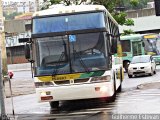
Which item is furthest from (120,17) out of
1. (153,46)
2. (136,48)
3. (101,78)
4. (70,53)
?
(101,78)

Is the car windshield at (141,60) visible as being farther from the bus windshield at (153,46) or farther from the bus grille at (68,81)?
the bus grille at (68,81)

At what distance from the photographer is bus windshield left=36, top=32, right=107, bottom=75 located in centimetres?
1614

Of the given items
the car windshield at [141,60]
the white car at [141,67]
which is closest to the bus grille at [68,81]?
the white car at [141,67]

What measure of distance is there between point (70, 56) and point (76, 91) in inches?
46.7

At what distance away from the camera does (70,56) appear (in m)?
16.2

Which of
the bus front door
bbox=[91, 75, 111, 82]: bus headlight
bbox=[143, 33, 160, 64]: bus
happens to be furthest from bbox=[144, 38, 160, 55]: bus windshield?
bbox=[91, 75, 111, 82]: bus headlight

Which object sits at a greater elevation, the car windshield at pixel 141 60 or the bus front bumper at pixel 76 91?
the bus front bumper at pixel 76 91

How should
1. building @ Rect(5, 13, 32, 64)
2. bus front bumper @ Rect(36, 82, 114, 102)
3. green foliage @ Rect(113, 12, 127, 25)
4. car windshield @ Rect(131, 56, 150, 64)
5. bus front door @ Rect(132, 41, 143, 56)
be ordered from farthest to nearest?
1. building @ Rect(5, 13, 32, 64)
2. green foliage @ Rect(113, 12, 127, 25)
3. bus front door @ Rect(132, 41, 143, 56)
4. car windshield @ Rect(131, 56, 150, 64)
5. bus front bumper @ Rect(36, 82, 114, 102)

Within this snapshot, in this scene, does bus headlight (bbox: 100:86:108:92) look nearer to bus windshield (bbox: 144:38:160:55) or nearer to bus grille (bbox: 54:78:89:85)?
bus grille (bbox: 54:78:89:85)

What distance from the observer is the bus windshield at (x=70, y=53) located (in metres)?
16.1

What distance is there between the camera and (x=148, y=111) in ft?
45.4

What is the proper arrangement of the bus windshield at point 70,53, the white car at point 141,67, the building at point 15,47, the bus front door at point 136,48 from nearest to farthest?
1. the bus windshield at point 70,53
2. the white car at point 141,67
3. the bus front door at point 136,48
4. the building at point 15,47

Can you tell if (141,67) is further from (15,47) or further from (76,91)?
(15,47)

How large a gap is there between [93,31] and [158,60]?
34.9 metres
